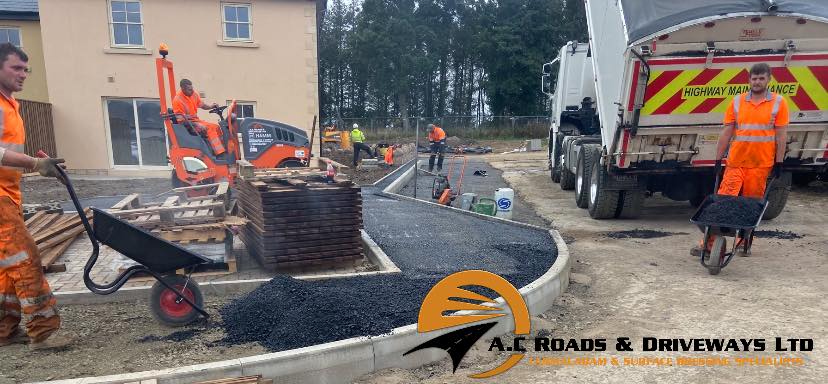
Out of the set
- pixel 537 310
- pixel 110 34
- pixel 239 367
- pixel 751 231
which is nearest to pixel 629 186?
pixel 751 231

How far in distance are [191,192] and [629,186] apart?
725cm

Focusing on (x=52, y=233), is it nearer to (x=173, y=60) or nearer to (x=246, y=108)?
(x=246, y=108)

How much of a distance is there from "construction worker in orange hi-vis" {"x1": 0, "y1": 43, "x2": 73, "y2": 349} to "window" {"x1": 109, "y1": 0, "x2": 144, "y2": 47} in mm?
12050

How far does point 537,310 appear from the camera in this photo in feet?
15.2

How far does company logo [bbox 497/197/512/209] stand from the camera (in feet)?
28.2

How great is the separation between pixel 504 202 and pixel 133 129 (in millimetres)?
11529

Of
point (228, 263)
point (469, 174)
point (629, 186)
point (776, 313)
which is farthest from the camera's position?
point (469, 174)

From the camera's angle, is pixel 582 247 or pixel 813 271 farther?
pixel 582 247

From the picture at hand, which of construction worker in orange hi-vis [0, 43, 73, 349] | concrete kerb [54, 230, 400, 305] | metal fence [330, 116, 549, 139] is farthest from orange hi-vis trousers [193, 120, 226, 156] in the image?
metal fence [330, 116, 549, 139]

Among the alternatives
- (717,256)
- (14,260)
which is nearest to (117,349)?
(14,260)

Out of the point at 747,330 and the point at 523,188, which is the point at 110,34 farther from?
the point at 747,330

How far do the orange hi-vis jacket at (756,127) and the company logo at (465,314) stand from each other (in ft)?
11.9

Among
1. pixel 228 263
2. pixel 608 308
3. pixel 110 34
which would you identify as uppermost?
pixel 110 34

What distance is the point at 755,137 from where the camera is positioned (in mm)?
5598
